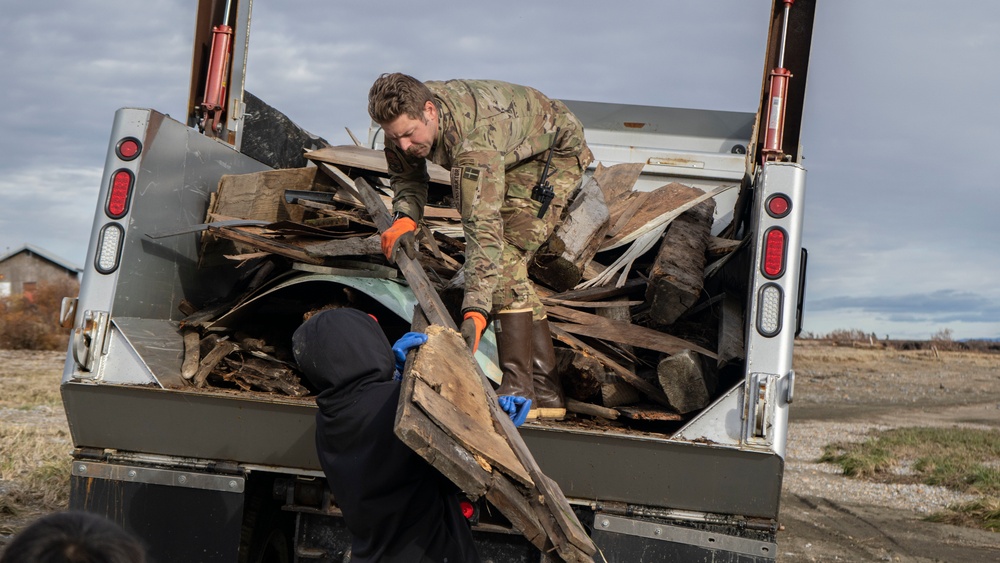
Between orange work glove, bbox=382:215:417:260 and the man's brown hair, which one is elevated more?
the man's brown hair

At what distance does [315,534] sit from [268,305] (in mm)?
1151

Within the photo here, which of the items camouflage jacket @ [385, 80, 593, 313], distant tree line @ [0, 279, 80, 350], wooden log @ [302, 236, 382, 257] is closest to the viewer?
camouflage jacket @ [385, 80, 593, 313]

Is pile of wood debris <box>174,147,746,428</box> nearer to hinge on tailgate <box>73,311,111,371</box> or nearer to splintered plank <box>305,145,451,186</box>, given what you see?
splintered plank <box>305,145,451,186</box>

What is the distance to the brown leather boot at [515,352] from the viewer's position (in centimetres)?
384

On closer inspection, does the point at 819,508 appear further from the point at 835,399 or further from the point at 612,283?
the point at 835,399

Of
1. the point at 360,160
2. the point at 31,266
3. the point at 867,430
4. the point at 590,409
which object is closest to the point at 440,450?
the point at 590,409

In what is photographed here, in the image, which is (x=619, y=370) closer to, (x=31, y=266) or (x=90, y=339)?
(x=90, y=339)

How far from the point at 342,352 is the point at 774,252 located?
1780 mm

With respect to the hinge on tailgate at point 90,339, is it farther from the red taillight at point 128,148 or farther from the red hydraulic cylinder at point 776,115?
the red hydraulic cylinder at point 776,115

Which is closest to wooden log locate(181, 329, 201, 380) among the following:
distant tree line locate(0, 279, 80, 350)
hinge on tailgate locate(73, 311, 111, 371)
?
hinge on tailgate locate(73, 311, 111, 371)

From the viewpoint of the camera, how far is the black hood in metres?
2.64

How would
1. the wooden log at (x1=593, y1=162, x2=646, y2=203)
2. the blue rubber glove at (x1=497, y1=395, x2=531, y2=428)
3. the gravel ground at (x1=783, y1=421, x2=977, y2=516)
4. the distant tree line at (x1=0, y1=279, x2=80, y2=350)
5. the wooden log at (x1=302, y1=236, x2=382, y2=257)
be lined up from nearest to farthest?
the blue rubber glove at (x1=497, y1=395, x2=531, y2=428) < the wooden log at (x1=302, y1=236, x2=382, y2=257) < the wooden log at (x1=593, y1=162, x2=646, y2=203) < the gravel ground at (x1=783, y1=421, x2=977, y2=516) < the distant tree line at (x1=0, y1=279, x2=80, y2=350)

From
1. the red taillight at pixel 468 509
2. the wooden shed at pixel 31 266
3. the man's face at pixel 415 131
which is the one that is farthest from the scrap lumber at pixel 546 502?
the wooden shed at pixel 31 266

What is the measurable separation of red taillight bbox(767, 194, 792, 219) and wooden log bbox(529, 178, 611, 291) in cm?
113
